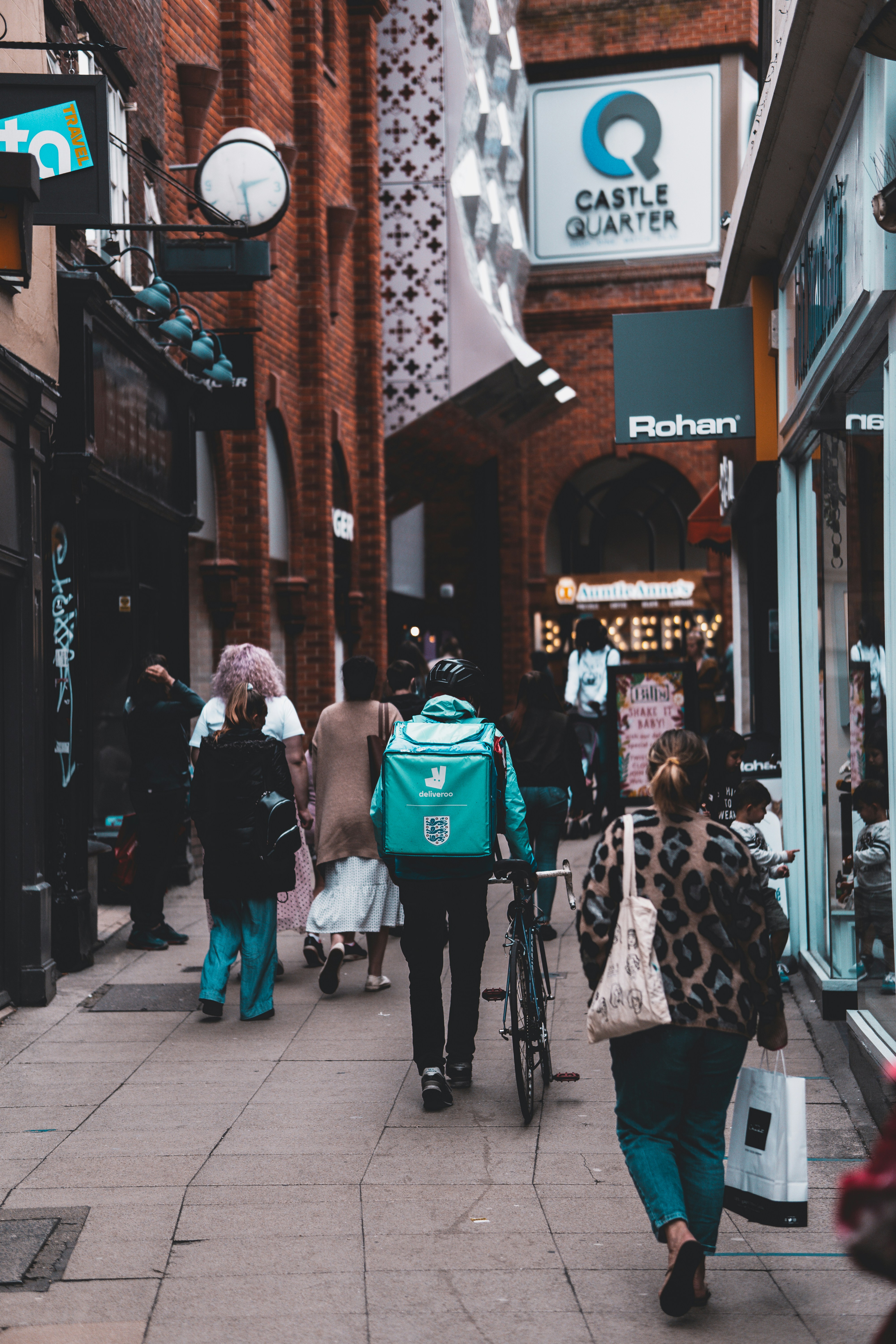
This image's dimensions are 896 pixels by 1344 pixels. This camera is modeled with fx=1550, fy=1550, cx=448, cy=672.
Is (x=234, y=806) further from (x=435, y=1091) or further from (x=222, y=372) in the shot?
(x=222, y=372)

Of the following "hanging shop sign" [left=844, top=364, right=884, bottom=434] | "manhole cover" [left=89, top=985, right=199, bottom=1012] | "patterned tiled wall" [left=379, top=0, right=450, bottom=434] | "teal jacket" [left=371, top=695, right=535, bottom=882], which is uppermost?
"patterned tiled wall" [left=379, top=0, right=450, bottom=434]

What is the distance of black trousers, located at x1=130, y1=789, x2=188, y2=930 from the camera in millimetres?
10156

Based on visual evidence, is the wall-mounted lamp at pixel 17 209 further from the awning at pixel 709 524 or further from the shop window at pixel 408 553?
the shop window at pixel 408 553

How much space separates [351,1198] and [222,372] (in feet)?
27.5

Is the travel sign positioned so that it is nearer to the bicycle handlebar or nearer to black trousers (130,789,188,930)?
black trousers (130,789,188,930)

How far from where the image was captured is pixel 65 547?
937 centimetres

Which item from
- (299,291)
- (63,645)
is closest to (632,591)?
(299,291)

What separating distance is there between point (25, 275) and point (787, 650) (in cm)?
476

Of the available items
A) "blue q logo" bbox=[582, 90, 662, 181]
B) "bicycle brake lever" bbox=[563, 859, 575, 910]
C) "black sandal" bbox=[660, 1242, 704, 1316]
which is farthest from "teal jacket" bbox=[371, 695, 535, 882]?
"blue q logo" bbox=[582, 90, 662, 181]

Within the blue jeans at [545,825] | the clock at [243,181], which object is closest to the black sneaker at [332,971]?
the blue jeans at [545,825]

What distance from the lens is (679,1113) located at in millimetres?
4418

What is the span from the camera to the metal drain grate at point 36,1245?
457 centimetres

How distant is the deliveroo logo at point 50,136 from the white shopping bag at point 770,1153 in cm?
558

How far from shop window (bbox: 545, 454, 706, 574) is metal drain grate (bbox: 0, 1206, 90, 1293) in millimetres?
22861
